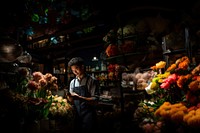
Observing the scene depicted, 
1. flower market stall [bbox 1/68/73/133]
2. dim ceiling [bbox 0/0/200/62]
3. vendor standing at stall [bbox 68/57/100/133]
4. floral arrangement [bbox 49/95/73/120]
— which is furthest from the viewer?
vendor standing at stall [bbox 68/57/100/133]

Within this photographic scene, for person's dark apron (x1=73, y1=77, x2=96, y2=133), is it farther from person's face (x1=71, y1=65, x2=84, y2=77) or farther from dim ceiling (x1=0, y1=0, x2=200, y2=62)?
dim ceiling (x1=0, y1=0, x2=200, y2=62)

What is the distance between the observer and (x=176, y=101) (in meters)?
3.32

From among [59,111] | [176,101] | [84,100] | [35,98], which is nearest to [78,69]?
[84,100]

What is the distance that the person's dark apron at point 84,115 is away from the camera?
448 cm

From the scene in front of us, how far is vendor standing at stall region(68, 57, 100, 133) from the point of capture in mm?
4457

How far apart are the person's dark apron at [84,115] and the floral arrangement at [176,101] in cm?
126

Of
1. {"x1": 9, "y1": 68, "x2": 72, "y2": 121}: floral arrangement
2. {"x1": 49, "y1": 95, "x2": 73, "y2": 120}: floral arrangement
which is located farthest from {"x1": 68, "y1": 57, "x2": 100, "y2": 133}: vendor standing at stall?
{"x1": 9, "y1": 68, "x2": 72, "y2": 121}: floral arrangement

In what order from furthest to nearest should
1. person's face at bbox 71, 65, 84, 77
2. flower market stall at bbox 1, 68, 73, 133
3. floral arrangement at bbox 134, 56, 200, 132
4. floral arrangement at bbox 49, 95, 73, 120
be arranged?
person's face at bbox 71, 65, 84, 77 → floral arrangement at bbox 49, 95, 73, 120 → flower market stall at bbox 1, 68, 73, 133 → floral arrangement at bbox 134, 56, 200, 132

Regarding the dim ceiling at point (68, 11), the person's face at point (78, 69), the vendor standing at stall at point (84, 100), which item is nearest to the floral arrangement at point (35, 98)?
the vendor standing at stall at point (84, 100)

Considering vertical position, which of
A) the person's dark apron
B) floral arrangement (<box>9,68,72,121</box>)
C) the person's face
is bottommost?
the person's dark apron

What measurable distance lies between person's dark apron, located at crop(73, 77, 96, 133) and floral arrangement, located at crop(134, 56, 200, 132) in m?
1.26

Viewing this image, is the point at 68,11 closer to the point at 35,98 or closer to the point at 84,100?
the point at 84,100

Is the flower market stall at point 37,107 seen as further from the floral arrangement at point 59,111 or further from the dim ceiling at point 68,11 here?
the dim ceiling at point 68,11

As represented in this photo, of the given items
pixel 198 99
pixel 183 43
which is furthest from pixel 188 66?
pixel 198 99
